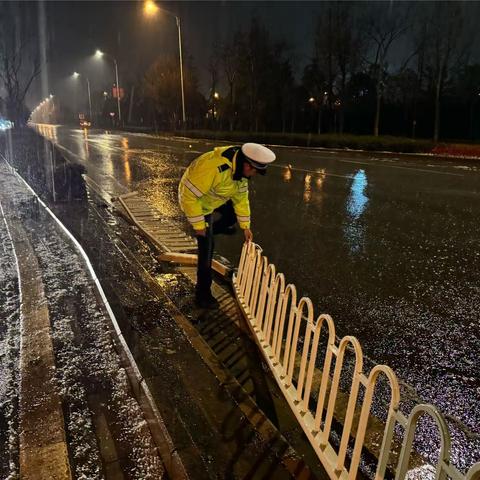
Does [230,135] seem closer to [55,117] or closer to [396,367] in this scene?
[396,367]

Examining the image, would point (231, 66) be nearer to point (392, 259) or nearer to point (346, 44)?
point (346, 44)

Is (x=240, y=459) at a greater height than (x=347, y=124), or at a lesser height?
lesser

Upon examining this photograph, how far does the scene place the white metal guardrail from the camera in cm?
186

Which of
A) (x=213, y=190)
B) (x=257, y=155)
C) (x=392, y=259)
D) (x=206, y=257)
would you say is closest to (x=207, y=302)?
(x=206, y=257)

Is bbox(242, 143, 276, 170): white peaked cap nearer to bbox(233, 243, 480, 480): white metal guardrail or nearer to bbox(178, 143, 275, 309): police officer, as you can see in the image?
bbox(178, 143, 275, 309): police officer

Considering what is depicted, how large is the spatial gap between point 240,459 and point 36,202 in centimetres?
812

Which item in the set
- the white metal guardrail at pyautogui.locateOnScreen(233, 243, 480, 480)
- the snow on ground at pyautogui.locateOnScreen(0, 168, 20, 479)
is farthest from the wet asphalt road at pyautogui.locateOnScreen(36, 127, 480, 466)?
the snow on ground at pyautogui.locateOnScreen(0, 168, 20, 479)

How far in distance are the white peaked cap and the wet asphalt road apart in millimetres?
1660

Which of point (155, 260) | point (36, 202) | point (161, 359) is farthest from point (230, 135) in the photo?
point (161, 359)

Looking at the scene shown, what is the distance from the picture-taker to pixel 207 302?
14.5ft

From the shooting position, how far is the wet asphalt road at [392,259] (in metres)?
3.44

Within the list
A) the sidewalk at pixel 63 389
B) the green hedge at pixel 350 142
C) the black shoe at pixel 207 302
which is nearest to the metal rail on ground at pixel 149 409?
the sidewalk at pixel 63 389

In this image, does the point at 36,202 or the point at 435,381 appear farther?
the point at 36,202

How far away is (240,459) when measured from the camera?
2424mm
